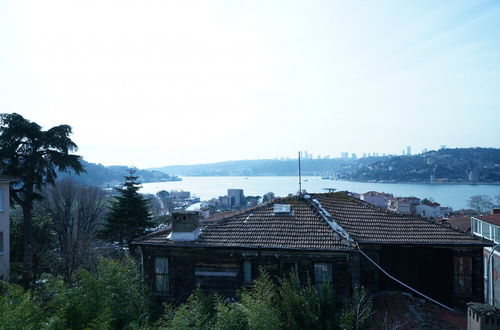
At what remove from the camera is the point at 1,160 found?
912 inches

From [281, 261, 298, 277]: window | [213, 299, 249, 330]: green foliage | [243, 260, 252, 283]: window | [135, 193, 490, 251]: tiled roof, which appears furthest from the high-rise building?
[213, 299, 249, 330]: green foliage

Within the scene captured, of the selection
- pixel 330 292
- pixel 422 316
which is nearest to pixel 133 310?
pixel 330 292

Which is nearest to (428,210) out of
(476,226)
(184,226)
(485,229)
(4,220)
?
(476,226)

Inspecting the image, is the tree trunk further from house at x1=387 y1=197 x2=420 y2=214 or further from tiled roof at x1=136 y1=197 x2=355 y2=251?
house at x1=387 y1=197 x2=420 y2=214

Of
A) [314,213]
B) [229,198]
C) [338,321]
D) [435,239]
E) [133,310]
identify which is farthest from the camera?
[229,198]

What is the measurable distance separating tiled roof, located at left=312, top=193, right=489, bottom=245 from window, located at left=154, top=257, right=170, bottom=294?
6.49 m

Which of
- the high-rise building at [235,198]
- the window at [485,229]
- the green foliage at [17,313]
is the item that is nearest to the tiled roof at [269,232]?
the green foliage at [17,313]

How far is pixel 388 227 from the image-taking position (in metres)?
14.6

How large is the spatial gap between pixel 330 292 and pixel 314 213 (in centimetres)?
454

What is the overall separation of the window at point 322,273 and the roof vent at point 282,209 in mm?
2950

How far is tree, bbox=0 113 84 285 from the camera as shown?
23.2m

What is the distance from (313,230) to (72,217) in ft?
79.4

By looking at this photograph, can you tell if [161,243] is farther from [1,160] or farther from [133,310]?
[1,160]

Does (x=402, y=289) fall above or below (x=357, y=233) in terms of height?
below
